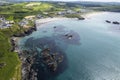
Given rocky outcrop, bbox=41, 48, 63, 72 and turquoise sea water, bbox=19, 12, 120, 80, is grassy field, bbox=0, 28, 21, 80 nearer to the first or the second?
rocky outcrop, bbox=41, 48, 63, 72

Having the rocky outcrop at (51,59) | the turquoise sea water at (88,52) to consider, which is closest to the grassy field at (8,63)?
the rocky outcrop at (51,59)

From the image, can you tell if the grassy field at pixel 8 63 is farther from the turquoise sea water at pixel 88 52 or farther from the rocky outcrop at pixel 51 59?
the turquoise sea water at pixel 88 52

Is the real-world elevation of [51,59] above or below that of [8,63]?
below

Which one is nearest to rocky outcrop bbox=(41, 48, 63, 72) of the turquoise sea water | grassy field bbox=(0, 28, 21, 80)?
the turquoise sea water

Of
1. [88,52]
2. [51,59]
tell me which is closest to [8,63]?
[51,59]

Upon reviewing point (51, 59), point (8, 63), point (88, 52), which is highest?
point (8, 63)

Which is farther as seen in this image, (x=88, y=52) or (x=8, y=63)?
(x=88, y=52)

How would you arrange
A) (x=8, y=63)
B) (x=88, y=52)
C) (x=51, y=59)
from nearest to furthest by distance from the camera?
(x=8, y=63)
(x=51, y=59)
(x=88, y=52)

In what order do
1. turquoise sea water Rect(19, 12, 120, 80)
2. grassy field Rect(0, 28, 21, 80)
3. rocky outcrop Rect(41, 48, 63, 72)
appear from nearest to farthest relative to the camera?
grassy field Rect(0, 28, 21, 80) → turquoise sea water Rect(19, 12, 120, 80) → rocky outcrop Rect(41, 48, 63, 72)

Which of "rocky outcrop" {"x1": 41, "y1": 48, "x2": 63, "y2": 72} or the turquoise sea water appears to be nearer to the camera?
the turquoise sea water

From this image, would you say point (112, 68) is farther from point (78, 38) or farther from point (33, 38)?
point (33, 38)

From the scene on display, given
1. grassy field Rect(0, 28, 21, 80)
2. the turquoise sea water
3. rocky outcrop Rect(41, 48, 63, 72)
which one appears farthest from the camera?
rocky outcrop Rect(41, 48, 63, 72)

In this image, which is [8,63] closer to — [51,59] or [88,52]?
[51,59]

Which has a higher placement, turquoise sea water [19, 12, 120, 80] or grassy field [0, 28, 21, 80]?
grassy field [0, 28, 21, 80]
